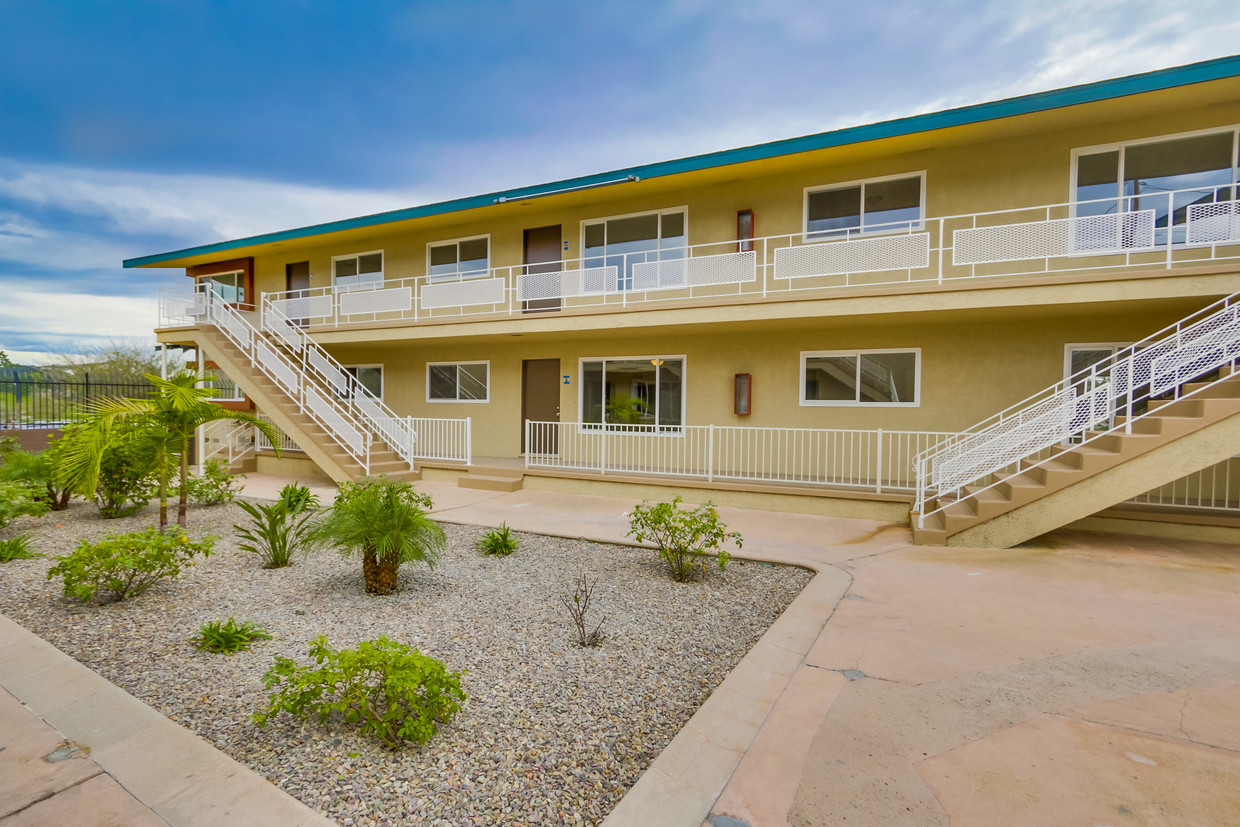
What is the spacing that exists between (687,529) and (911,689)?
2.75m

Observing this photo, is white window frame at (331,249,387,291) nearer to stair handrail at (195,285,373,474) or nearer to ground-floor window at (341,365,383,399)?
ground-floor window at (341,365,383,399)

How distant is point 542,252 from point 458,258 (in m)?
2.48

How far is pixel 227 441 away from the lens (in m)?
14.6

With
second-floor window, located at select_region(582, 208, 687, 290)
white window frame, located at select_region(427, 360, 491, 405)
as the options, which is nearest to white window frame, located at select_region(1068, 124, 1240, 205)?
second-floor window, located at select_region(582, 208, 687, 290)

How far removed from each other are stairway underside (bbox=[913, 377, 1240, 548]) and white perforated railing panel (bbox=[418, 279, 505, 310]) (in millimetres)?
9737

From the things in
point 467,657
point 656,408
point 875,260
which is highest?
point 875,260

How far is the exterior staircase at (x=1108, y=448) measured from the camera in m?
6.60

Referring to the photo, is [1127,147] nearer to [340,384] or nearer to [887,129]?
[887,129]

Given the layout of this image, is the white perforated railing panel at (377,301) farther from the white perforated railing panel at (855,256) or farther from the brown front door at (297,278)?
the white perforated railing panel at (855,256)

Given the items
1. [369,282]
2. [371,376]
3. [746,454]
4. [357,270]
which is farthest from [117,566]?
[357,270]

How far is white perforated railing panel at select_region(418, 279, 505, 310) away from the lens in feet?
42.3

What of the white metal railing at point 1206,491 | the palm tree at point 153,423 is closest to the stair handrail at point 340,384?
the palm tree at point 153,423

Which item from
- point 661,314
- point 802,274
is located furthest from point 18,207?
point 802,274

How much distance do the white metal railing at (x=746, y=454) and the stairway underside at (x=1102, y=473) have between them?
1656 mm
